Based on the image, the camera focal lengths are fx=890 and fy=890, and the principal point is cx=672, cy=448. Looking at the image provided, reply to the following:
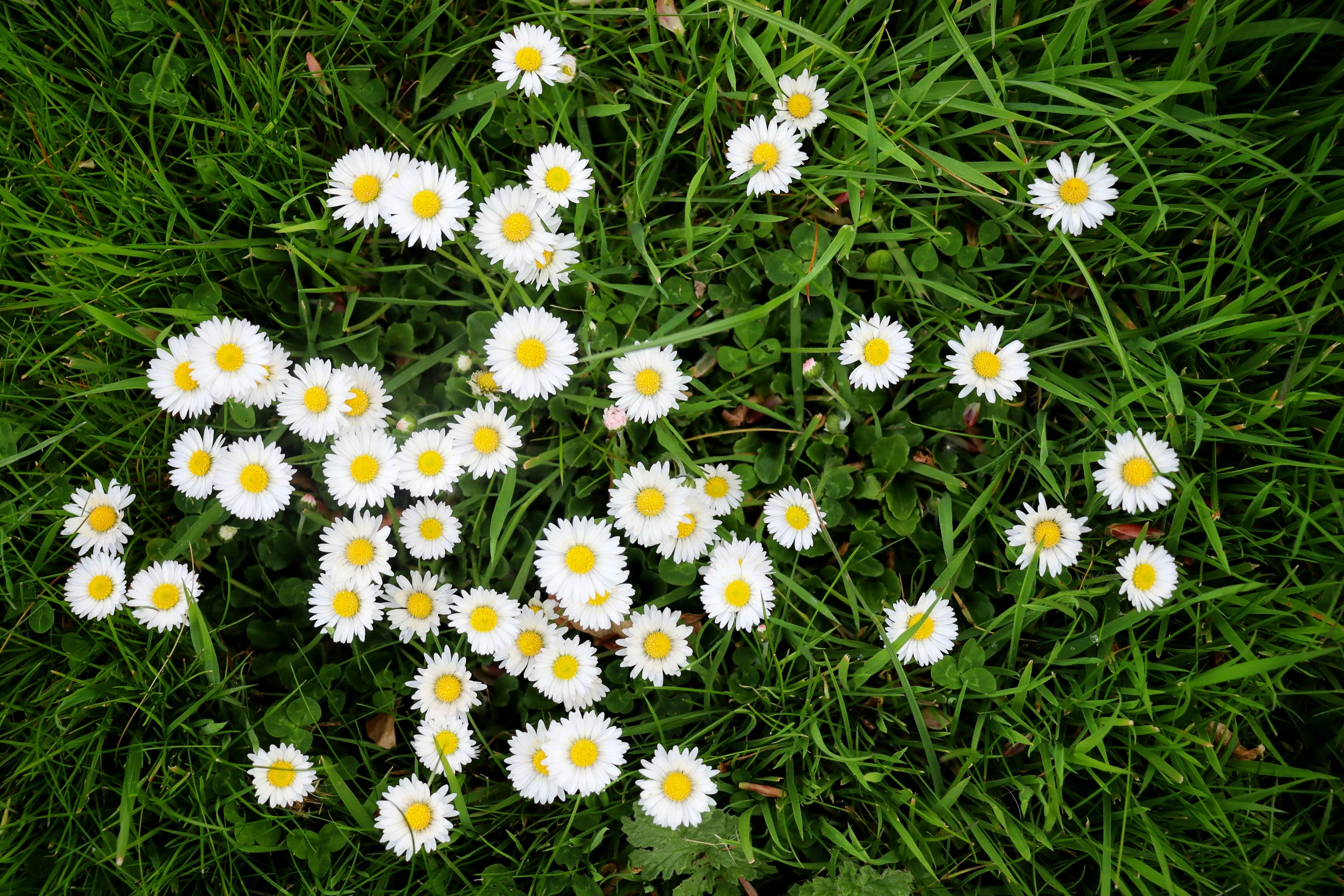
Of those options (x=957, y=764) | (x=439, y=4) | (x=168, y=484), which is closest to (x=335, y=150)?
(x=439, y=4)

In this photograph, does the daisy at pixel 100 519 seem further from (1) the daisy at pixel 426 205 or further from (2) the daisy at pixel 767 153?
(2) the daisy at pixel 767 153

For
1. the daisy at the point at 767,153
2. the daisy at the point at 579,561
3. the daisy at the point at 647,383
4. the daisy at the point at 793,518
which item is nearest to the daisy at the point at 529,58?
the daisy at the point at 767,153

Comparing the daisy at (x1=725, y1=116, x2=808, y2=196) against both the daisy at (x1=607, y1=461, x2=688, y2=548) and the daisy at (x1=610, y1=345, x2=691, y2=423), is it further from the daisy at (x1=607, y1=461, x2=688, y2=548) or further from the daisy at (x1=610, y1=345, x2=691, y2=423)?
the daisy at (x1=607, y1=461, x2=688, y2=548)

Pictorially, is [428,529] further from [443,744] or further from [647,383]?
[647,383]

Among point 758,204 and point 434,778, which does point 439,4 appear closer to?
point 758,204

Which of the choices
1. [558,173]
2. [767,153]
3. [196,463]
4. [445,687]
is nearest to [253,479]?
[196,463]

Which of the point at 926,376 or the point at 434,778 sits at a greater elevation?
the point at 926,376

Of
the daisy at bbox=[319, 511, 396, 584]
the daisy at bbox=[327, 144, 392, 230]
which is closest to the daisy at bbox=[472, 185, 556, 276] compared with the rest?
the daisy at bbox=[327, 144, 392, 230]
